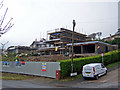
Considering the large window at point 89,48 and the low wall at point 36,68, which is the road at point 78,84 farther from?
the large window at point 89,48

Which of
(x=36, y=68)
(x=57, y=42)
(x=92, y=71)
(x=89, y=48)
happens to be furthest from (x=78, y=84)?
(x=57, y=42)

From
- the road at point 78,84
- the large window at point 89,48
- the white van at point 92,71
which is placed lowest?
the road at point 78,84

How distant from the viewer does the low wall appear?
18.6 m

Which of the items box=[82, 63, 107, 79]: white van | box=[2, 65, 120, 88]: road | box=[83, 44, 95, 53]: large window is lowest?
box=[2, 65, 120, 88]: road

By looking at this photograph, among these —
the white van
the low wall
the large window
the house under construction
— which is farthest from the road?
the house under construction

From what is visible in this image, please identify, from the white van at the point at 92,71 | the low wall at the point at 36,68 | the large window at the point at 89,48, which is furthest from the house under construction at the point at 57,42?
the white van at the point at 92,71

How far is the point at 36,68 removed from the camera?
21391 millimetres

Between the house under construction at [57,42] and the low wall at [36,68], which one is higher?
A: the house under construction at [57,42]

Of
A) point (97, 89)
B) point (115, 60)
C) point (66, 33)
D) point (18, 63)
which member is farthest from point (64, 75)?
point (66, 33)

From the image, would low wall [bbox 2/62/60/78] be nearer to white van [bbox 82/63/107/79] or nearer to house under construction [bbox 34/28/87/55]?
white van [bbox 82/63/107/79]

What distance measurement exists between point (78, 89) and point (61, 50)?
52.1 meters

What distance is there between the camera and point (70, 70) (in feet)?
60.5

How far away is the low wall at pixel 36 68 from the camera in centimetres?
1863

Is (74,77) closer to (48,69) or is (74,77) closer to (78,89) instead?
(48,69)
